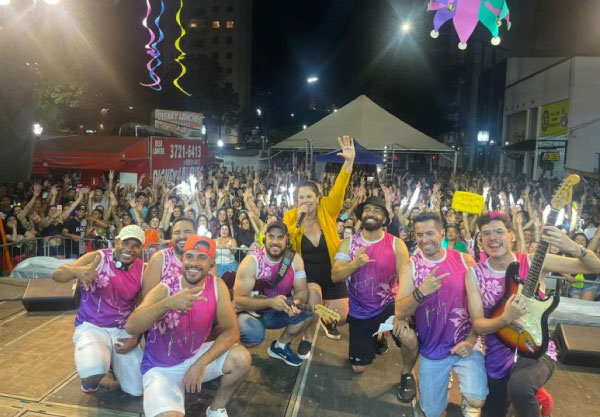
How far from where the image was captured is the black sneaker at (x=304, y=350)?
16.2 ft

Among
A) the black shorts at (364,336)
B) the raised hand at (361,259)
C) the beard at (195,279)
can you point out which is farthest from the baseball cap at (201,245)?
the black shorts at (364,336)

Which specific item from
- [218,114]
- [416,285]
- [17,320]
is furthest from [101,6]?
[218,114]

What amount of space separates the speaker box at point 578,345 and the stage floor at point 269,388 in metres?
0.09

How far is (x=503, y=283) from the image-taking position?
3609 mm

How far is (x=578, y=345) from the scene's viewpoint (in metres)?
4.88

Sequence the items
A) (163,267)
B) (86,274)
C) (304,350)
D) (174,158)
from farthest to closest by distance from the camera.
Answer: (174,158), (304,350), (163,267), (86,274)

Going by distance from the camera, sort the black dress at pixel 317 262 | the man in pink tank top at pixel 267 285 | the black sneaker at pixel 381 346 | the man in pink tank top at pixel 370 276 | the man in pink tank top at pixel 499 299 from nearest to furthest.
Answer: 1. the man in pink tank top at pixel 499 299
2. the man in pink tank top at pixel 267 285
3. the man in pink tank top at pixel 370 276
4. the black dress at pixel 317 262
5. the black sneaker at pixel 381 346

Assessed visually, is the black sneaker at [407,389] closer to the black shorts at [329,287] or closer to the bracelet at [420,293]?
the bracelet at [420,293]

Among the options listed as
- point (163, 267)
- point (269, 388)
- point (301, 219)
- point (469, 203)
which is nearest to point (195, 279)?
point (163, 267)

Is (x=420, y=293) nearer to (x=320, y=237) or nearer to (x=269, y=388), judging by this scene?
(x=320, y=237)

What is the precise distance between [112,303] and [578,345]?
190 inches

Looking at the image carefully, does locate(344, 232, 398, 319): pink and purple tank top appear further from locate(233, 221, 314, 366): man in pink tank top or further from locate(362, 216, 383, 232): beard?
locate(233, 221, 314, 366): man in pink tank top

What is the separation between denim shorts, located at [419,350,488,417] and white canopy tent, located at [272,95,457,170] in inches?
472

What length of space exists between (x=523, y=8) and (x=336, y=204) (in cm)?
3744
